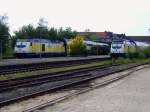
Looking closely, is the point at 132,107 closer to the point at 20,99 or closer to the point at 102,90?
the point at 20,99

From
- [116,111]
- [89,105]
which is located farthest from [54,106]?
[116,111]

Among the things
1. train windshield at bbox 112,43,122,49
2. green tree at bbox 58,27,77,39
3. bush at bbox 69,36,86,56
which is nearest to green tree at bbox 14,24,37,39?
green tree at bbox 58,27,77,39

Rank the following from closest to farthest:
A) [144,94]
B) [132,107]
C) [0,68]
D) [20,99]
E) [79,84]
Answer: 1. [132,107]
2. [20,99]
3. [144,94]
4. [79,84]
5. [0,68]

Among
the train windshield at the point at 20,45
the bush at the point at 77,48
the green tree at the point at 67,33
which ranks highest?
the green tree at the point at 67,33

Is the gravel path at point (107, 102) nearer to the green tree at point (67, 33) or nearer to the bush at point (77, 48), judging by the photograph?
the bush at point (77, 48)

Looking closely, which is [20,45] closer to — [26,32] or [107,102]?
[107,102]

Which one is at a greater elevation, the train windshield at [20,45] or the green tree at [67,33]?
the green tree at [67,33]

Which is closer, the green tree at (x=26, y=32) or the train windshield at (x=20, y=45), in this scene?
the train windshield at (x=20, y=45)

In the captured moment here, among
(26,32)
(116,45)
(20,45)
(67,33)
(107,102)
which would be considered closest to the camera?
(107,102)

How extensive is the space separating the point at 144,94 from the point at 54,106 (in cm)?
463

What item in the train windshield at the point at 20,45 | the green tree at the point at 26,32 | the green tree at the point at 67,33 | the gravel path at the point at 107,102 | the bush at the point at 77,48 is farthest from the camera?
the green tree at the point at 67,33

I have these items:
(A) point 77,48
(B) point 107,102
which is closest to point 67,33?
(A) point 77,48

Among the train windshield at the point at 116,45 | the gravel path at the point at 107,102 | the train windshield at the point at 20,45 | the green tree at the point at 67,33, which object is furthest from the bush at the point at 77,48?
the gravel path at the point at 107,102

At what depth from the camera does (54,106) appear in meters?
12.7
